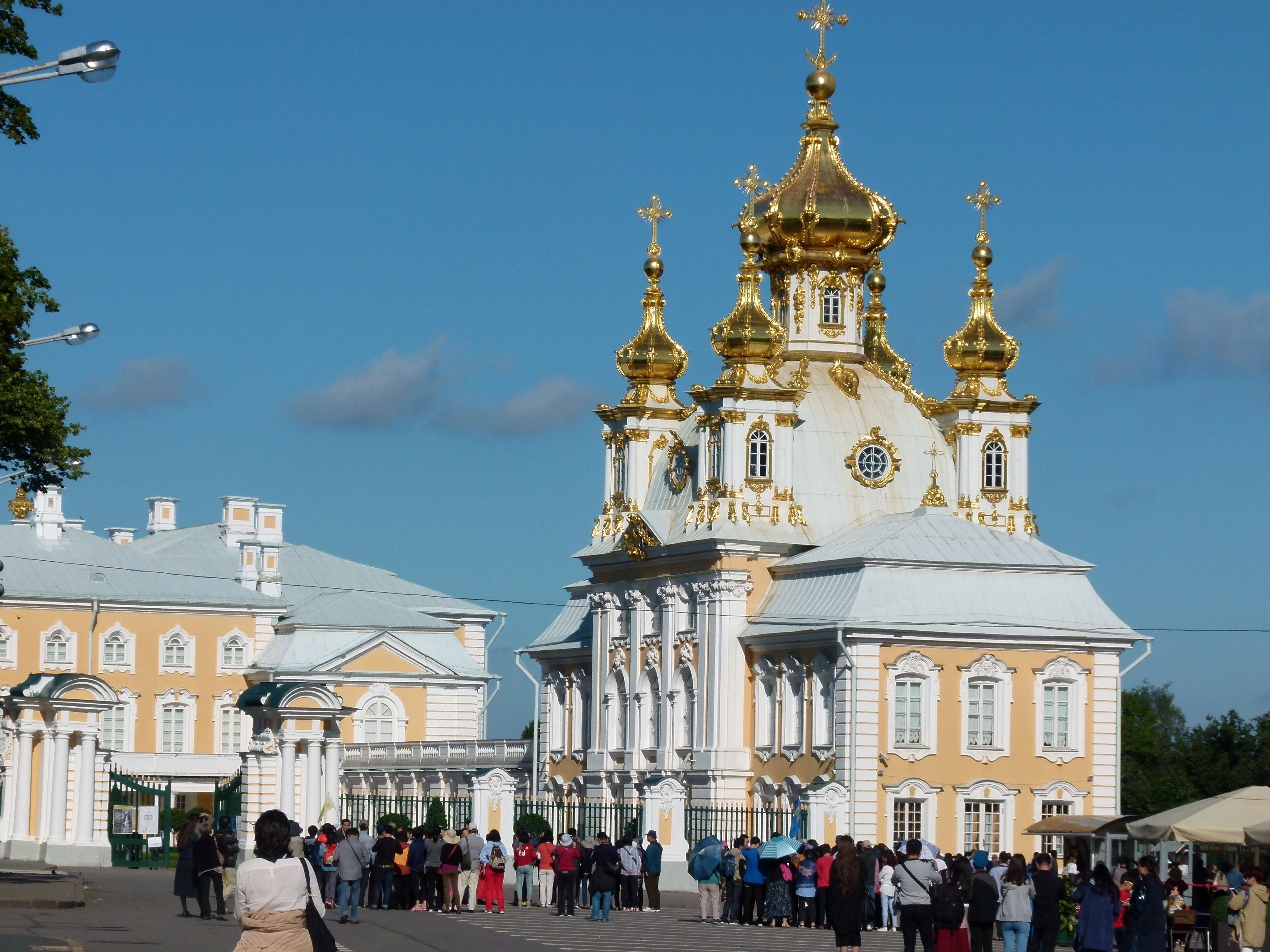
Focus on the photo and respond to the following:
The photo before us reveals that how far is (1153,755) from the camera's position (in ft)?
300

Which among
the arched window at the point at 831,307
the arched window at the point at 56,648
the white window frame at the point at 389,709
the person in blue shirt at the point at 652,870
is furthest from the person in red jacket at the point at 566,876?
the arched window at the point at 56,648

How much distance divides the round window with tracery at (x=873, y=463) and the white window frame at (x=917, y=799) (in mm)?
10973

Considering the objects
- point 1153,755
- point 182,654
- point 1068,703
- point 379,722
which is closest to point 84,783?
point 1068,703

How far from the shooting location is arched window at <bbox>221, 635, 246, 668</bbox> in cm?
8138

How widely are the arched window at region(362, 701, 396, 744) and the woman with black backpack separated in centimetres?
5249

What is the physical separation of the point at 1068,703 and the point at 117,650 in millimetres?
36810

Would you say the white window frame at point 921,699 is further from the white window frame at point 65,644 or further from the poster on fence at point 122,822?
the white window frame at point 65,644

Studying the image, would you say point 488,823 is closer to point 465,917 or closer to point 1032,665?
point 465,917

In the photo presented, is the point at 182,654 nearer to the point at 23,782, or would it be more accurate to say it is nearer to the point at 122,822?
the point at 122,822

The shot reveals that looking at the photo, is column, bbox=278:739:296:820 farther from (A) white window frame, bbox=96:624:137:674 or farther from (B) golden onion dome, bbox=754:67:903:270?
(A) white window frame, bbox=96:624:137:674

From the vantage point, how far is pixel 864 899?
3462cm

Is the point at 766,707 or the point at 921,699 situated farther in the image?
the point at 766,707

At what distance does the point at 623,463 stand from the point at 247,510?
A: 2400cm

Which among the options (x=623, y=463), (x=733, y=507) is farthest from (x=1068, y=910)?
(x=623, y=463)
